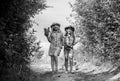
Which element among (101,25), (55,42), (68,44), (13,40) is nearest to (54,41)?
(55,42)

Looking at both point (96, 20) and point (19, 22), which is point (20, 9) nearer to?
point (19, 22)

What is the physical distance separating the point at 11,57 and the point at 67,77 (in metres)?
3.88

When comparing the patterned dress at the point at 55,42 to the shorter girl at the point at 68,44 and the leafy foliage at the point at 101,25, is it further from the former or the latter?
the leafy foliage at the point at 101,25

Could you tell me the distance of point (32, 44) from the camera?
7535 millimetres

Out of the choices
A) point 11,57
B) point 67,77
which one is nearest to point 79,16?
point 67,77

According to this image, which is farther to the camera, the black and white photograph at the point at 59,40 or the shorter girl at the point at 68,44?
the shorter girl at the point at 68,44

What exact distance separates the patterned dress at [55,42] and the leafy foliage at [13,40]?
11.5 feet

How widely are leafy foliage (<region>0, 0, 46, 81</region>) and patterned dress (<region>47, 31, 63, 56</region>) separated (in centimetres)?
350

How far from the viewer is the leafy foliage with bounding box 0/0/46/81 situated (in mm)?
5945

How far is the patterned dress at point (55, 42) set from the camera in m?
11.1

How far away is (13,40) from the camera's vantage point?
623 centimetres

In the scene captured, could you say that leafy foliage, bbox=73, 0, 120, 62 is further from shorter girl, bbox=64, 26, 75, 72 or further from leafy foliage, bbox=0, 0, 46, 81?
leafy foliage, bbox=0, 0, 46, 81

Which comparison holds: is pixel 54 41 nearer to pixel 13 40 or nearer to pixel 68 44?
pixel 68 44

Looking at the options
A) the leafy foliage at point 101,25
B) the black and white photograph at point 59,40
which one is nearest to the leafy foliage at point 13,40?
the black and white photograph at point 59,40
